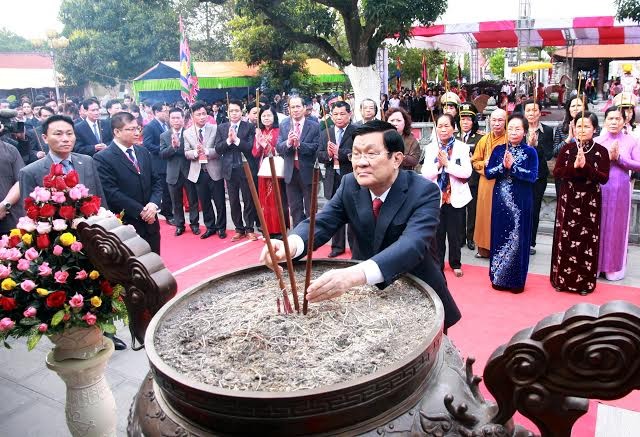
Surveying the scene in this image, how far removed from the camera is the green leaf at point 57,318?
218 cm

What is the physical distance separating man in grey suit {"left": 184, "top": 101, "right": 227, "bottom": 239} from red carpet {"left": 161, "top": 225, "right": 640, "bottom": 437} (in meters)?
0.65

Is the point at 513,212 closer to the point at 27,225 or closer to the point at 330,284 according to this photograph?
the point at 330,284

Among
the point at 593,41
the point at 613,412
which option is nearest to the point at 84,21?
the point at 593,41

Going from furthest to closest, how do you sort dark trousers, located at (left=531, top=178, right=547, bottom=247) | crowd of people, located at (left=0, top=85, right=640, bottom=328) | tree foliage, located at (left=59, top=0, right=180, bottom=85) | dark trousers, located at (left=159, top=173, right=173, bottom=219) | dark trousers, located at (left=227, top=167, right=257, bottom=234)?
tree foliage, located at (left=59, top=0, right=180, bottom=85), dark trousers, located at (left=159, top=173, right=173, bottom=219), dark trousers, located at (left=227, top=167, right=257, bottom=234), dark trousers, located at (left=531, top=178, right=547, bottom=247), crowd of people, located at (left=0, top=85, right=640, bottom=328)

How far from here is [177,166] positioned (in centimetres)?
670

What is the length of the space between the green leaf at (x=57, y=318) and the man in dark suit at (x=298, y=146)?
3668 millimetres

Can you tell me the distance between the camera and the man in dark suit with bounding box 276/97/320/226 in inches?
227

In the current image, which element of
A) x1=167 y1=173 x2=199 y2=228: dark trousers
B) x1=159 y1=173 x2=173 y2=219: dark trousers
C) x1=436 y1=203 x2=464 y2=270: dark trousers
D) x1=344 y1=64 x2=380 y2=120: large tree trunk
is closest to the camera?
x1=436 y1=203 x2=464 y2=270: dark trousers

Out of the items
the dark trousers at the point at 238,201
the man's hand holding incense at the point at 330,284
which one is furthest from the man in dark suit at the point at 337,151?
the man's hand holding incense at the point at 330,284

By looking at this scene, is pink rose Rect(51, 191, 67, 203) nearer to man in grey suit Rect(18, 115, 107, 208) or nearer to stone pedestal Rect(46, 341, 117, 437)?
stone pedestal Rect(46, 341, 117, 437)

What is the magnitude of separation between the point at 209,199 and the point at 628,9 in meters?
9.97

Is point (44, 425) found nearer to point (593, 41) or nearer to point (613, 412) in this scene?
point (613, 412)

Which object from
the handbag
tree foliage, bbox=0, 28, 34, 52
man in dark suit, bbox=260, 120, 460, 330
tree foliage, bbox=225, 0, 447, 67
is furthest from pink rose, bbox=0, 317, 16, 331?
tree foliage, bbox=0, 28, 34, 52

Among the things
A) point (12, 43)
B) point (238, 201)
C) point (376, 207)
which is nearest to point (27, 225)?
point (376, 207)
